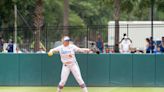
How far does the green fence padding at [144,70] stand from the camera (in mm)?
24172

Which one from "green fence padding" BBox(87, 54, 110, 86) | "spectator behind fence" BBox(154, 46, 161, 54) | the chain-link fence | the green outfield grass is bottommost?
the green outfield grass

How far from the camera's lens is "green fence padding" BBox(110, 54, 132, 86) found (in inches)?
954

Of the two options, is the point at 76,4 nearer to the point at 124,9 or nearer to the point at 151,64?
the point at 124,9

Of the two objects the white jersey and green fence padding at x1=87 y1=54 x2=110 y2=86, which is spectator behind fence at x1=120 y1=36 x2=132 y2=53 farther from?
the white jersey

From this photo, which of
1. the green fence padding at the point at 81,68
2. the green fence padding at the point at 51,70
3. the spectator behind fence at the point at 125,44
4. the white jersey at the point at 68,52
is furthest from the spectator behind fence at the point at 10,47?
the white jersey at the point at 68,52

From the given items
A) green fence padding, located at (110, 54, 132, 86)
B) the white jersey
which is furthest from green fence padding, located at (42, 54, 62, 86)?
the white jersey

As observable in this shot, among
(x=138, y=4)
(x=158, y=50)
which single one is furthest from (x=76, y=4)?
(x=158, y=50)

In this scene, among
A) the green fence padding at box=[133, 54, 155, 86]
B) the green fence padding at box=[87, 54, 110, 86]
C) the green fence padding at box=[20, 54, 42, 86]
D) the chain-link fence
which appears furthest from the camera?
the chain-link fence

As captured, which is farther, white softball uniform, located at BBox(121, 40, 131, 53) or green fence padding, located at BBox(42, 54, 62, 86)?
white softball uniform, located at BBox(121, 40, 131, 53)

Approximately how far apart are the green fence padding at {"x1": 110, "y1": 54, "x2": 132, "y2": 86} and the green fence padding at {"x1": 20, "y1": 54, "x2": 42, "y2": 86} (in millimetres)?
3249

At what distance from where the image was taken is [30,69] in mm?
24625

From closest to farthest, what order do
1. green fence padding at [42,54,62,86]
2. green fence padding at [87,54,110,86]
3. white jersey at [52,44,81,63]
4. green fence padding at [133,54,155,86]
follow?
white jersey at [52,44,81,63]
green fence padding at [133,54,155,86]
green fence padding at [87,54,110,86]
green fence padding at [42,54,62,86]

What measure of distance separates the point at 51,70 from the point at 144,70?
4.08 m

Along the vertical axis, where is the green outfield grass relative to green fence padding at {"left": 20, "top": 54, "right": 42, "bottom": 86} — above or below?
below
